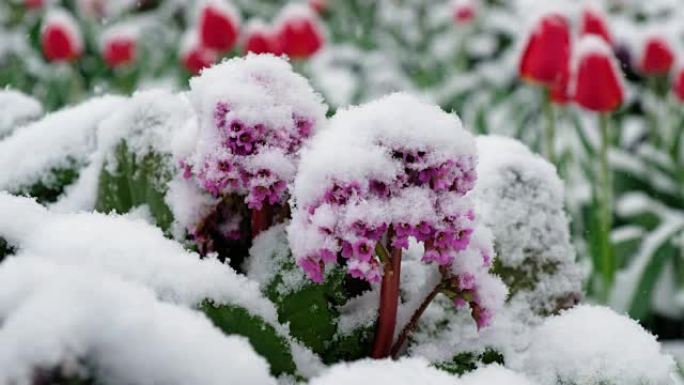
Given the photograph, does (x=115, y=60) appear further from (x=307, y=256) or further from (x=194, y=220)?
(x=307, y=256)

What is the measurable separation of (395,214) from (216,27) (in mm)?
1780

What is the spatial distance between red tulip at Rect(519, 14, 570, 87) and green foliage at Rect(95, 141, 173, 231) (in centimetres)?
109

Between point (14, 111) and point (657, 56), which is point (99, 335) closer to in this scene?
point (14, 111)

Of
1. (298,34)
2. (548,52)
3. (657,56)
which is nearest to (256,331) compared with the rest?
(548,52)

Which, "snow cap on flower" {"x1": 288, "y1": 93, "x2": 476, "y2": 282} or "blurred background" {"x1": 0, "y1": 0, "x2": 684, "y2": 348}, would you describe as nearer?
"snow cap on flower" {"x1": 288, "y1": 93, "x2": 476, "y2": 282}

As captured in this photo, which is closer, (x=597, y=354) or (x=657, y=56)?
(x=597, y=354)

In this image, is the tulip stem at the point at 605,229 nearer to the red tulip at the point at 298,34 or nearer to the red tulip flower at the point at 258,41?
the red tulip flower at the point at 258,41

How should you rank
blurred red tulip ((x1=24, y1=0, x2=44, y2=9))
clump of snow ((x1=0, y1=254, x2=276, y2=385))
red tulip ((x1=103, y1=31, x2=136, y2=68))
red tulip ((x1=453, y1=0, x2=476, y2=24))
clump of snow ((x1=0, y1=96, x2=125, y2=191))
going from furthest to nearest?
1. blurred red tulip ((x1=24, y1=0, x2=44, y2=9))
2. red tulip ((x1=453, y1=0, x2=476, y2=24))
3. red tulip ((x1=103, y1=31, x2=136, y2=68))
4. clump of snow ((x1=0, y1=96, x2=125, y2=191))
5. clump of snow ((x1=0, y1=254, x2=276, y2=385))

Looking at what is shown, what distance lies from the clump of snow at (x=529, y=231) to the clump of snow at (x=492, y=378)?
237 millimetres

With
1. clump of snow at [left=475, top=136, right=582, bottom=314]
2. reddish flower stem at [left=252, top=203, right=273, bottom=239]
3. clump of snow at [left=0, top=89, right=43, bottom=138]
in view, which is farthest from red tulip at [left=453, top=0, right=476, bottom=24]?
reddish flower stem at [left=252, top=203, right=273, bottom=239]

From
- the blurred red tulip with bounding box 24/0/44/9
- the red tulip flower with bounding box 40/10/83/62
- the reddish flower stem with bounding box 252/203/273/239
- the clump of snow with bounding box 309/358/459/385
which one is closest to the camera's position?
the clump of snow with bounding box 309/358/459/385

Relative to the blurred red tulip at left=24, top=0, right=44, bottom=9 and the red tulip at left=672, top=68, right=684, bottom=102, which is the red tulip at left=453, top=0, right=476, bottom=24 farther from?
the blurred red tulip at left=24, top=0, right=44, bottom=9

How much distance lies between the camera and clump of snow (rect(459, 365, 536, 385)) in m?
0.65

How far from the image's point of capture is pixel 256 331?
640 millimetres
